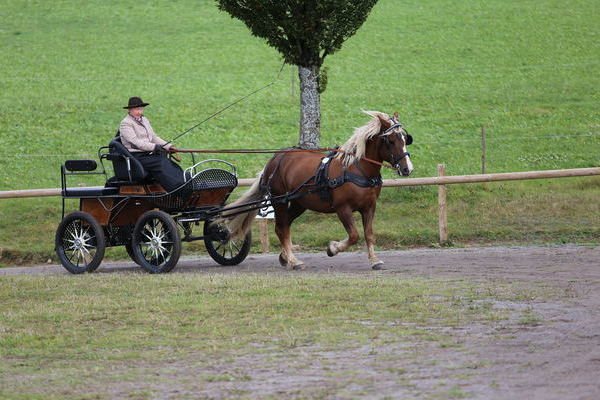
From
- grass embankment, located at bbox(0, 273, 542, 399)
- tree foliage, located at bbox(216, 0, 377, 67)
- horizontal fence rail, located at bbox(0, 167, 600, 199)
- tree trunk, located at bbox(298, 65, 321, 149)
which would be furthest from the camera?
tree trunk, located at bbox(298, 65, 321, 149)

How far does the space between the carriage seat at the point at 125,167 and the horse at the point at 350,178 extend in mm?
1238

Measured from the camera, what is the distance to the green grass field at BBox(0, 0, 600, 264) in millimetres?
17125

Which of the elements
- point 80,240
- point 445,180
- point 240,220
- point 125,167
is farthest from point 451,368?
point 445,180

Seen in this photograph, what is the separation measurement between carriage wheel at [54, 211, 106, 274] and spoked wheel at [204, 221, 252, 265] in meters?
1.47

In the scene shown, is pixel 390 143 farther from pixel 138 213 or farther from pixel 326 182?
pixel 138 213

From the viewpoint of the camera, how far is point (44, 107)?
31.4 metres

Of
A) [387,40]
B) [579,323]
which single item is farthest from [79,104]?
[579,323]

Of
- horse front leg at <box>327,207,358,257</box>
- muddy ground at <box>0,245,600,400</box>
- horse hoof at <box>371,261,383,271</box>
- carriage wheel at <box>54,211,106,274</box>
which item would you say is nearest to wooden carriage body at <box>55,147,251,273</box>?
carriage wheel at <box>54,211,106,274</box>

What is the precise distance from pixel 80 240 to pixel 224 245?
6.30 ft

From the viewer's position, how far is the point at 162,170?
41.7 feet

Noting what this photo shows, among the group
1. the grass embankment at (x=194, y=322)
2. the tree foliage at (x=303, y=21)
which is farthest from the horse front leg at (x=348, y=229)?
the tree foliage at (x=303, y=21)

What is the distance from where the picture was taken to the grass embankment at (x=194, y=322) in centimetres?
686

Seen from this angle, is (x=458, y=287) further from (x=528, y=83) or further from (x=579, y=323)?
(x=528, y=83)

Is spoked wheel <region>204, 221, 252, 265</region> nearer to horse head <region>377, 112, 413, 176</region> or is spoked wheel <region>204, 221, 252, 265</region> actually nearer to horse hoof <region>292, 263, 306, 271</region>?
horse hoof <region>292, 263, 306, 271</region>
